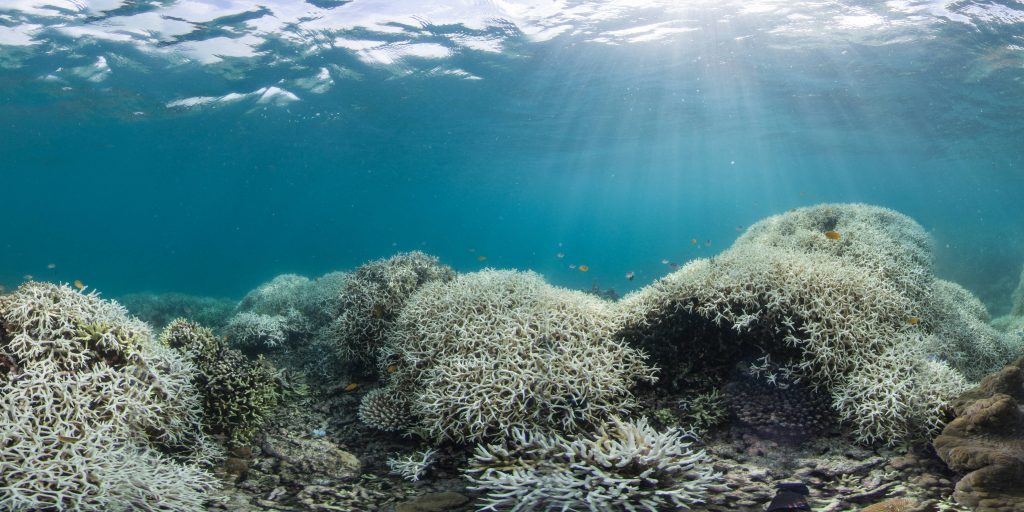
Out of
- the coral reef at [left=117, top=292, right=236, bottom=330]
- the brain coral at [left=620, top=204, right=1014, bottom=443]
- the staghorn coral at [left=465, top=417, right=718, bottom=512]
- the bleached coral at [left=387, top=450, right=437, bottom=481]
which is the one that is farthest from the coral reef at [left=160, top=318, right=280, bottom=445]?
the coral reef at [left=117, top=292, right=236, bottom=330]

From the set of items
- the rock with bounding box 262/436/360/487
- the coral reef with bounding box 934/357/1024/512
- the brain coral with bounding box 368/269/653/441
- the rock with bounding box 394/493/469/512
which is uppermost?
the coral reef with bounding box 934/357/1024/512

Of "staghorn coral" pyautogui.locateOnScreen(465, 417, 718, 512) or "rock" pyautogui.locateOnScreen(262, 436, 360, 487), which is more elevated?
"staghorn coral" pyautogui.locateOnScreen(465, 417, 718, 512)

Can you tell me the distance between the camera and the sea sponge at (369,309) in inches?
317

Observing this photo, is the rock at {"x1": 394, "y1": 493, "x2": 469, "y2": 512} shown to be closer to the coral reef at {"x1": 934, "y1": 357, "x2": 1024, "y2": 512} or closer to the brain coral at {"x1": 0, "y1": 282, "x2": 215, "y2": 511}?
the brain coral at {"x1": 0, "y1": 282, "x2": 215, "y2": 511}

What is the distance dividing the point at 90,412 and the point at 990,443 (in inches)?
298

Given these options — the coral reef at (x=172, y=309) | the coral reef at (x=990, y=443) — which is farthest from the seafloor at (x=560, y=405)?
the coral reef at (x=172, y=309)

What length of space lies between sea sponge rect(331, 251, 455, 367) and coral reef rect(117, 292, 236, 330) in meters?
9.73

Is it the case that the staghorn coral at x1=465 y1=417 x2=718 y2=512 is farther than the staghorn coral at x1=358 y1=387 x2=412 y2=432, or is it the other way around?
the staghorn coral at x1=358 y1=387 x2=412 y2=432

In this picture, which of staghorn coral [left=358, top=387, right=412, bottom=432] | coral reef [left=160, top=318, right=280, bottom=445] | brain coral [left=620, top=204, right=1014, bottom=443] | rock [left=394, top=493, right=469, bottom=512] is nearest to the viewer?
rock [left=394, top=493, right=469, bottom=512]

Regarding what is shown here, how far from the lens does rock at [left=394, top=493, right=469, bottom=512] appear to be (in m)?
4.31

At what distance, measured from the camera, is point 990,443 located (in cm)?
391

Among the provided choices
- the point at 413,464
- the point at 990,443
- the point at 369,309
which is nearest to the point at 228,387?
the point at 369,309

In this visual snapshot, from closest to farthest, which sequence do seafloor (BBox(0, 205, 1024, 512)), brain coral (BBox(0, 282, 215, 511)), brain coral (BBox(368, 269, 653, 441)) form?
brain coral (BBox(0, 282, 215, 511)), seafloor (BBox(0, 205, 1024, 512)), brain coral (BBox(368, 269, 653, 441))

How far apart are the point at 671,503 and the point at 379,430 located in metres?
3.80
